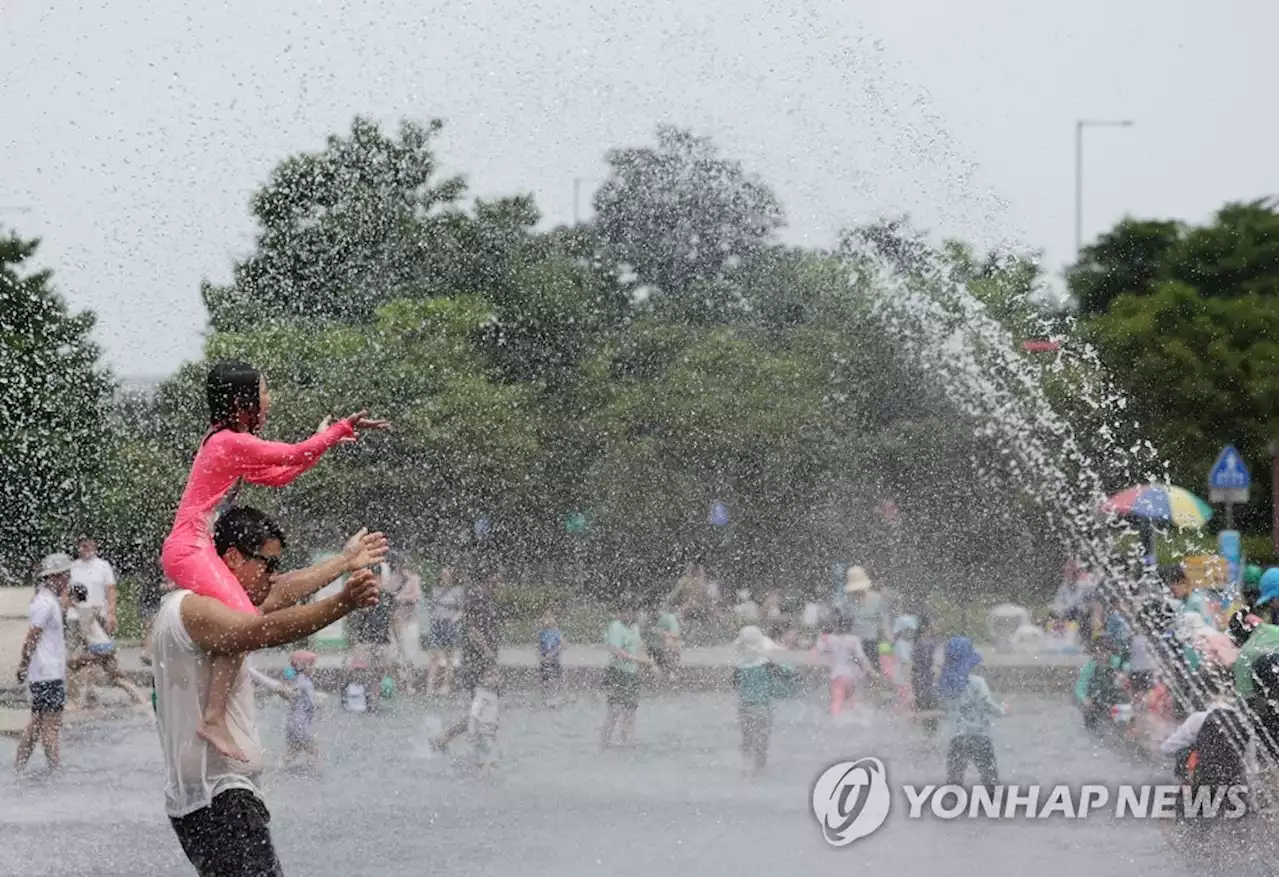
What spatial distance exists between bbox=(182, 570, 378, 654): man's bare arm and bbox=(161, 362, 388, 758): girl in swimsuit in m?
0.44

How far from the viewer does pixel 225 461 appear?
191 inches

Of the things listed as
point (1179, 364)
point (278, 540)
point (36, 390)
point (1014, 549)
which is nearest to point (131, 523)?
point (36, 390)

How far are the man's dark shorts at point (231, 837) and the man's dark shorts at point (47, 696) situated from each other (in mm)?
6679

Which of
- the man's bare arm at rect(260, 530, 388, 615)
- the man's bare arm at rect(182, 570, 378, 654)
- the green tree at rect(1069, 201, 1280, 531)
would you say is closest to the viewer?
the man's bare arm at rect(182, 570, 378, 654)

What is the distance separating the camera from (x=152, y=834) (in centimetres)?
852

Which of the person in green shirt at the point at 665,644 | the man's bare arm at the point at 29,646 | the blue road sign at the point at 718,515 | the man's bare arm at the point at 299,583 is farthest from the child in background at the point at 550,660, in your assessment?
the man's bare arm at the point at 299,583

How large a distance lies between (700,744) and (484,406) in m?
5.46

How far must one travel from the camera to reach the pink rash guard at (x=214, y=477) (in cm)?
483

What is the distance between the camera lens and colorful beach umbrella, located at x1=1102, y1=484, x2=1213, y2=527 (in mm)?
13602

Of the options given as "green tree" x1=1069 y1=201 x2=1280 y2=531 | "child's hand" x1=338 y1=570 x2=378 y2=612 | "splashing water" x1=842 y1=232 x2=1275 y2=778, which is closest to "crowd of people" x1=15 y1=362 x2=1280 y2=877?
"child's hand" x1=338 y1=570 x2=378 y2=612

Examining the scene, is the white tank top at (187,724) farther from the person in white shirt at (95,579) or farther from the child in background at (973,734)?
the person in white shirt at (95,579)

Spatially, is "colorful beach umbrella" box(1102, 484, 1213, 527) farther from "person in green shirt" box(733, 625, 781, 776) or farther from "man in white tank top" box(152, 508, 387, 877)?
"man in white tank top" box(152, 508, 387, 877)

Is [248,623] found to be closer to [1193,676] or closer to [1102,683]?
[1193,676]

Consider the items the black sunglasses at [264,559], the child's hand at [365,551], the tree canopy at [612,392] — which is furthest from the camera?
the tree canopy at [612,392]
